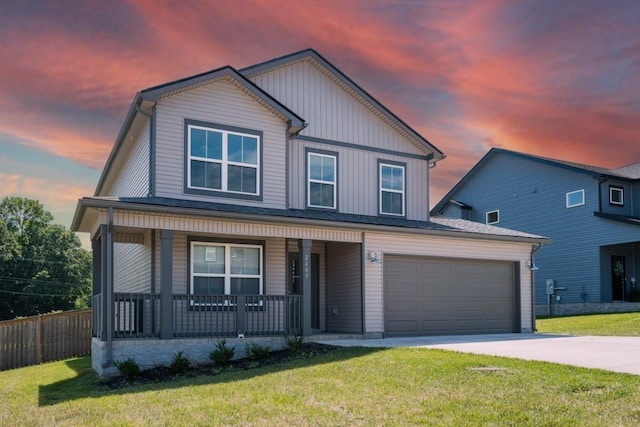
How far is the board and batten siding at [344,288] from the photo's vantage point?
1578 centimetres

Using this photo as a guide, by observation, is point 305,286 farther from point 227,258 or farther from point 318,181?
point 318,181

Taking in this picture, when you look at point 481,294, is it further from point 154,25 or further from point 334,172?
point 154,25

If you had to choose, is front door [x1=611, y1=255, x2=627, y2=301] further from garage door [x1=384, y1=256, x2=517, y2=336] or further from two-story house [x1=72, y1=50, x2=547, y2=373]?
garage door [x1=384, y1=256, x2=517, y2=336]

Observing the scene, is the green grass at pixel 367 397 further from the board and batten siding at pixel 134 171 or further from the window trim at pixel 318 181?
the window trim at pixel 318 181

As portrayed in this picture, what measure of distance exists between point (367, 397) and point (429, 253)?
9017 mm

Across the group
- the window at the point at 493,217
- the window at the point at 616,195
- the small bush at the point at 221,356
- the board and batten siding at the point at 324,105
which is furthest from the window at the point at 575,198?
the small bush at the point at 221,356

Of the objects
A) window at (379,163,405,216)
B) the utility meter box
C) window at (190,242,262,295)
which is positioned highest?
window at (379,163,405,216)

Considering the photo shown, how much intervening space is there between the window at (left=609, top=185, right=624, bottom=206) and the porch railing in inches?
748

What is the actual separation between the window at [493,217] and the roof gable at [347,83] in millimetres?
14013

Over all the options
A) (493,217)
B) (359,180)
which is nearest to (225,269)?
(359,180)

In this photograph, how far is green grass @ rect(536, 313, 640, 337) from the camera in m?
17.3

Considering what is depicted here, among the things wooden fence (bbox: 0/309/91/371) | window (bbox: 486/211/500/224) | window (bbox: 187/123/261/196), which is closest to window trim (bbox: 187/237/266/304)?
window (bbox: 187/123/261/196)

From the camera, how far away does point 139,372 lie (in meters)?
11.7

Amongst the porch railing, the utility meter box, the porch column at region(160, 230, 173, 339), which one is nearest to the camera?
the porch column at region(160, 230, 173, 339)
